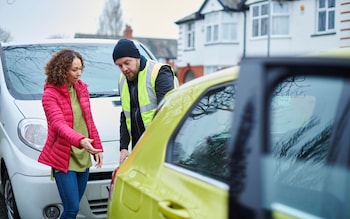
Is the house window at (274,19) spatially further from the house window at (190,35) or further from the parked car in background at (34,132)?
the parked car in background at (34,132)

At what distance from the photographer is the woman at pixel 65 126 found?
3.55 meters

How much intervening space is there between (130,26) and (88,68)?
56.8 m

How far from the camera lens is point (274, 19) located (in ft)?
93.3

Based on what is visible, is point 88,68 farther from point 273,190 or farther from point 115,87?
point 273,190

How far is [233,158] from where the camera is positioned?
5.12 feet

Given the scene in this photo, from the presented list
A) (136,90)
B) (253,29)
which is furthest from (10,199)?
(253,29)

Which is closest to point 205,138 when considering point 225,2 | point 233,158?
point 233,158

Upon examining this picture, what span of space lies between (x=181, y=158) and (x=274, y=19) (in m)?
27.4

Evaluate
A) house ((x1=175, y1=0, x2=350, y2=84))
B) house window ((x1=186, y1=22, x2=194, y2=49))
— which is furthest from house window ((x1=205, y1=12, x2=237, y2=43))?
house window ((x1=186, y1=22, x2=194, y2=49))

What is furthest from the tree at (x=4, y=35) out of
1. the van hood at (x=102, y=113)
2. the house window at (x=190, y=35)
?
the house window at (x=190, y=35)

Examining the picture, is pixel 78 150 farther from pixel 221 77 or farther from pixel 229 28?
pixel 229 28

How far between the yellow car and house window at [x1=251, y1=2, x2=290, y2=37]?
84.5 ft

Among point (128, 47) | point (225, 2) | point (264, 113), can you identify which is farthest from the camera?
point (225, 2)

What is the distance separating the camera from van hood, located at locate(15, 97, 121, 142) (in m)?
4.32
